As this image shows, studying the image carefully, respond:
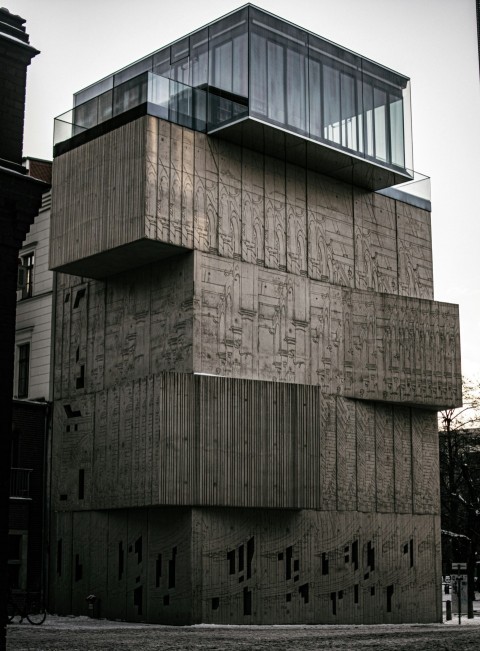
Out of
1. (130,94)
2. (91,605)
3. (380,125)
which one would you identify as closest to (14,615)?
(91,605)

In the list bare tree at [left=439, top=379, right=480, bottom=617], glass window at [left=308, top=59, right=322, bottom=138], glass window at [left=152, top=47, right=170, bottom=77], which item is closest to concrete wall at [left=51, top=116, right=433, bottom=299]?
glass window at [left=308, top=59, right=322, bottom=138]

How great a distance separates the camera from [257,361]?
35375 millimetres

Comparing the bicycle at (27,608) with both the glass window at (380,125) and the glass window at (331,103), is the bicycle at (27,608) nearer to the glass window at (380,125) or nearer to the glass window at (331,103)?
the glass window at (331,103)

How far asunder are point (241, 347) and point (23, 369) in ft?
33.5

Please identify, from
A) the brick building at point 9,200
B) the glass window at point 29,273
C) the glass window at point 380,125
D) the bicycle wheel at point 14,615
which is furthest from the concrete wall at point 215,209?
the brick building at point 9,200

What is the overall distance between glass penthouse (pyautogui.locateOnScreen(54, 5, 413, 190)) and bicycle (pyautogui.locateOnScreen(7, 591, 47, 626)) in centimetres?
1547

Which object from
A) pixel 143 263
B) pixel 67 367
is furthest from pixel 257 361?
pixel 67 367

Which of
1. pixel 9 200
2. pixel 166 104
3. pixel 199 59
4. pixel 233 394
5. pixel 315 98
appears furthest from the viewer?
pixel 315 98

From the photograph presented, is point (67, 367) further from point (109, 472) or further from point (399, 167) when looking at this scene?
point (399, 167)

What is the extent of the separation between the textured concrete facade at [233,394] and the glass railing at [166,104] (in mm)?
608

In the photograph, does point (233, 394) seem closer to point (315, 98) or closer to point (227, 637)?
point (227, 637)

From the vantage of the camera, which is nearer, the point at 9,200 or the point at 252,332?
the point at 9,200

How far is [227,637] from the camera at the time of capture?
28.3m

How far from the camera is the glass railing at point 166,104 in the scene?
34.3 metres
